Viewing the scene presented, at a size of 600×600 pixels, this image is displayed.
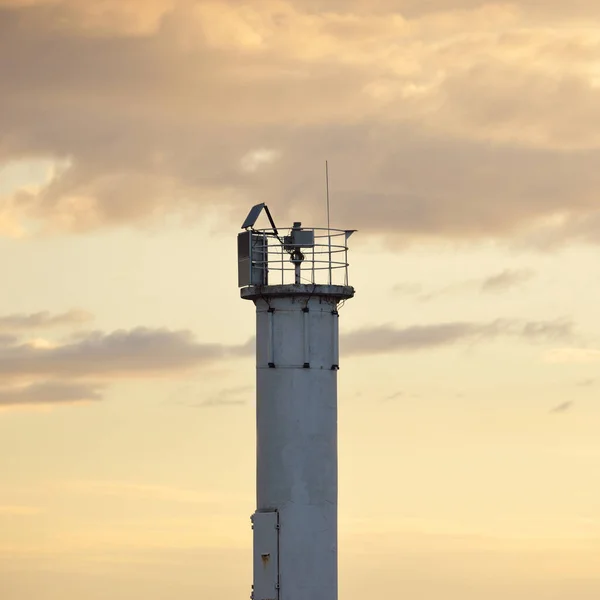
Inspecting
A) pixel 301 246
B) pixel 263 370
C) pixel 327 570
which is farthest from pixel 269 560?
pixel 301 246

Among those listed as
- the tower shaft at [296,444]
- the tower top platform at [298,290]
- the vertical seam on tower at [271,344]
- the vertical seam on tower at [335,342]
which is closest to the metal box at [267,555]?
the tower shaft at [296,444]

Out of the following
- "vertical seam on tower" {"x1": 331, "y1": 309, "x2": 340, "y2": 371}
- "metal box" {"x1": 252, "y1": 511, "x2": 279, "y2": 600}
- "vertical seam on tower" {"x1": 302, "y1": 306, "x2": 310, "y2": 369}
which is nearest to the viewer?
"metal box" {"x1": 252, "y1": 511, "x2": 279, "y2": 600}

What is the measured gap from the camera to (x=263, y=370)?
54.0m

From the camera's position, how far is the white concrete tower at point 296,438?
5334 cm

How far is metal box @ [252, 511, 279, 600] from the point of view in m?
53.2

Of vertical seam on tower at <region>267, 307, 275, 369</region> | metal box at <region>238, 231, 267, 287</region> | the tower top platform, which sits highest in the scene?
metal box at <region>238, 231, 267, 287</region>

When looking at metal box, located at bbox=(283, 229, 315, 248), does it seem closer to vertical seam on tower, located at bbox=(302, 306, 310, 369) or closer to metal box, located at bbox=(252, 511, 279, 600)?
vertical seam on tower, located at bbox=(302, 306, 310, 369)

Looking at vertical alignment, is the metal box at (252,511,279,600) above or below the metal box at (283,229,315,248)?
below

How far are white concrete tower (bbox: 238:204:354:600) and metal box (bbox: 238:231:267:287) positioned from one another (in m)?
0.08

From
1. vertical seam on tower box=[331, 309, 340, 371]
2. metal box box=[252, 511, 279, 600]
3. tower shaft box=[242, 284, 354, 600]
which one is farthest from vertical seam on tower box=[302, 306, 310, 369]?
metal box box=[252, 511, 279, 600]

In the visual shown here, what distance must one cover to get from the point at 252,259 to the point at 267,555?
8605 mm

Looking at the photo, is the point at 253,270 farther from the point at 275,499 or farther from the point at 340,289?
the point at 275,499

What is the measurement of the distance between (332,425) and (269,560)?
4294 millimetres

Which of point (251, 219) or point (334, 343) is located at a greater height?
point (251, 219)
